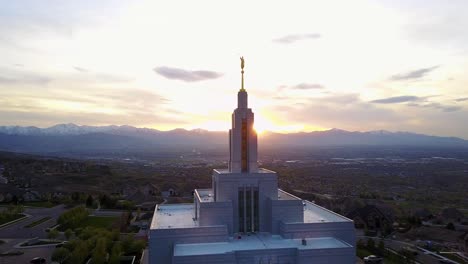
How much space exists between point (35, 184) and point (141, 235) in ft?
180

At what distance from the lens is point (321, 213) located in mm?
31703

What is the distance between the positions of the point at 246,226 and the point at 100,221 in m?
30.8

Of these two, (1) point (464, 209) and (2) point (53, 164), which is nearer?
(1) point (464, 209)

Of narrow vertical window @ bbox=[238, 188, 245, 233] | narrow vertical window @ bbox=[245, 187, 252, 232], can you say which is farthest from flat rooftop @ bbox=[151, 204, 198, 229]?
narrow vertical window @ bbox=[245, 187, 252, 232]

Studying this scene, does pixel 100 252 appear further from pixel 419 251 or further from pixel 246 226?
pixel 419 251

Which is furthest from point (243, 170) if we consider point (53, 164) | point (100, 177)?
point (53, 164)

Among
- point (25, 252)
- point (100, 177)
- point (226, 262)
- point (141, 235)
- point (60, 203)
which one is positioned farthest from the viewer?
point (100, 177)

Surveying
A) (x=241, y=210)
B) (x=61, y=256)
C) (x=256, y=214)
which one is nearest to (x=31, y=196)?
(x=61, y=256)

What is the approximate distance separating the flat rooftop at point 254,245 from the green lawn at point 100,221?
26998mm

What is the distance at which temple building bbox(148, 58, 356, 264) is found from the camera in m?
24.6

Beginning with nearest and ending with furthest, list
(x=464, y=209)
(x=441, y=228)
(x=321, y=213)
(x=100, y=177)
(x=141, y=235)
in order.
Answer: (x=321, y=213) → (x=141, y=235) → (x=441, y=228) → (x=464, y=209) → (x=100, y=177)

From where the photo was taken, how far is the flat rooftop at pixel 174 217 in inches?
1102

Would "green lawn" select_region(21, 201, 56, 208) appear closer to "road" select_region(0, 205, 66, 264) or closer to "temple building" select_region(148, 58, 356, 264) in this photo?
"road" select_region(0, 205, 66, 264)

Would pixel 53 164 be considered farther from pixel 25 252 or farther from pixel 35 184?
pixel 25 252
